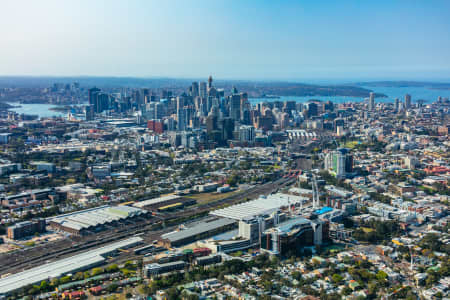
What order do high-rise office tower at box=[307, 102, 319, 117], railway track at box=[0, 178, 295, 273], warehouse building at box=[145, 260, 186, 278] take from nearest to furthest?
warehouse building at box=[145, 260, 186, 278], railway track at box=[0, 178, 295, 273], high-rise office tower at box=[307, 102, 319, 117]

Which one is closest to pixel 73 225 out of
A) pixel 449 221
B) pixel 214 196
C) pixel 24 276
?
pixel 24 276

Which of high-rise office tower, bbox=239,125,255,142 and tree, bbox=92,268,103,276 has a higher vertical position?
high-rise office tower, bbox=239,125,255,142

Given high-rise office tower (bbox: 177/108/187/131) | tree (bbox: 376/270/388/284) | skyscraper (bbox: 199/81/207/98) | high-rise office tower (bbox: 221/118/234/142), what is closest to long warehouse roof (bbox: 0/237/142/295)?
tree (bbox: 376/270/388/284)

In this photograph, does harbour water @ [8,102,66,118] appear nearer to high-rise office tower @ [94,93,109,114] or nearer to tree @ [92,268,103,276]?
high-rise office tower @ [94,93,109,114]

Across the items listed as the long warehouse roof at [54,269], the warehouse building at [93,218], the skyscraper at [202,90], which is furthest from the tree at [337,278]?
the skyscraper at [202,90]

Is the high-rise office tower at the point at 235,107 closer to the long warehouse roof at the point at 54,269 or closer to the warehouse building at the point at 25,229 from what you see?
the warehouse building at the point at 25,229

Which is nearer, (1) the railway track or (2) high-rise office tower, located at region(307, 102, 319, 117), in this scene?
(1) the railway track

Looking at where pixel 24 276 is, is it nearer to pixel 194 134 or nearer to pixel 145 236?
pixel 145 236
